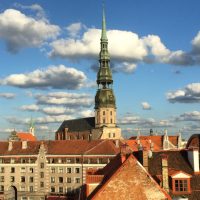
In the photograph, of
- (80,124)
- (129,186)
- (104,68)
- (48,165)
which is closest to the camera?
(129,186)

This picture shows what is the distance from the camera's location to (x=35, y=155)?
Answer: 108 meters

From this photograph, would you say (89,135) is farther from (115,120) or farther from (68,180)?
(68,180)

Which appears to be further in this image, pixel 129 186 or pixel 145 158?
pixel 145 158

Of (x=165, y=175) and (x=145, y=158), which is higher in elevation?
(x=145, y=158)

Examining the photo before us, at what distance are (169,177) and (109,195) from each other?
8.32m

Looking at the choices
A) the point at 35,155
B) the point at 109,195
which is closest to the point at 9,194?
the point at 35,155

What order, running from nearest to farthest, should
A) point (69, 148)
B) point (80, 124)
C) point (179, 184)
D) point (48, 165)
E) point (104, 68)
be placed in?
point (179, 184), point (48, 165), point (69, 148), point (104, 68), point (80, 124)

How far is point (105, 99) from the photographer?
571 ft

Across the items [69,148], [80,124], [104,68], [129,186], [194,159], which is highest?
[104,68]

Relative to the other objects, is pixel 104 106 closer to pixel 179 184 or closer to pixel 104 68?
pixel 104 68

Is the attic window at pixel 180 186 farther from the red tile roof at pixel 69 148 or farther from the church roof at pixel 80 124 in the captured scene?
the church roof at pixel 80 124

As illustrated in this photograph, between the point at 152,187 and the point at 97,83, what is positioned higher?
the point at 97,83

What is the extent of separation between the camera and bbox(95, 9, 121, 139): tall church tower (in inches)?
6777

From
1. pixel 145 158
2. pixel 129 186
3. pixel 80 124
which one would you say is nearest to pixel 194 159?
pixel 145 158
